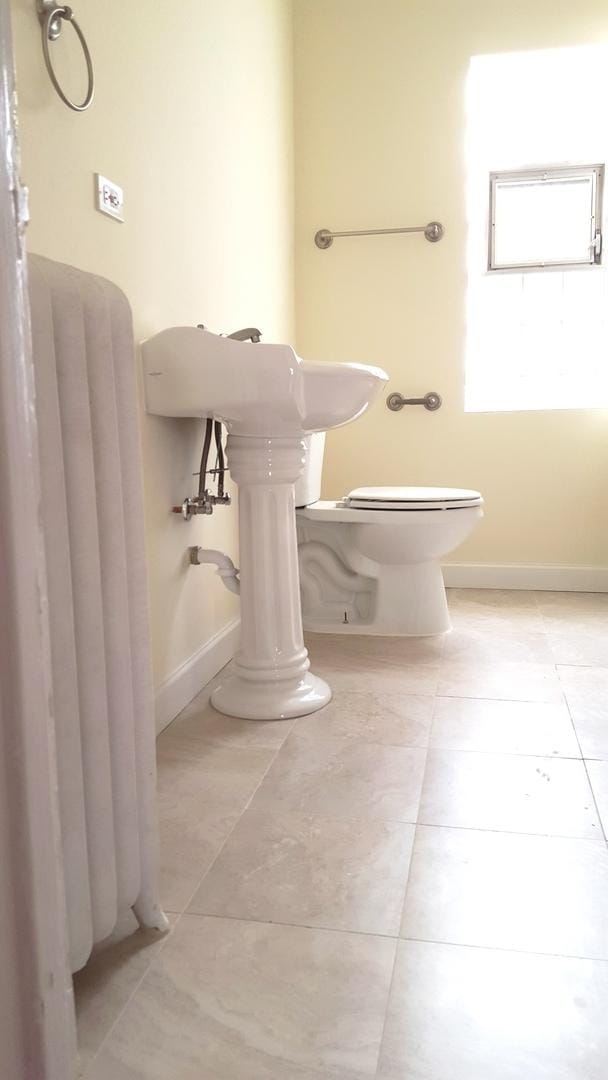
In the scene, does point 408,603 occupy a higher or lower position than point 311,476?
lower

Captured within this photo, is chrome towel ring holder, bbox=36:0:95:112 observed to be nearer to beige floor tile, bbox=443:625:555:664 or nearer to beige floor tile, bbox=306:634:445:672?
beige floor tile, bbox=306:634:445:672

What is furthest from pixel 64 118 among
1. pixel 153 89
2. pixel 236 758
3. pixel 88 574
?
pixel 236 758

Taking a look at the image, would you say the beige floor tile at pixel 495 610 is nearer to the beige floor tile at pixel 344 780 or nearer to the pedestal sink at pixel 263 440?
the pedestal sink at pixel 263 440

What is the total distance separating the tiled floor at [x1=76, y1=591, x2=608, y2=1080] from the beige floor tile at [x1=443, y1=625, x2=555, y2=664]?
1.10 ft

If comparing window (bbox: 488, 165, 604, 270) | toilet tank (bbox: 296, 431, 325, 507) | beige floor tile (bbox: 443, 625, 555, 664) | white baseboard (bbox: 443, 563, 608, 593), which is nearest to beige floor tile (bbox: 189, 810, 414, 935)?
beige floor tile (bbox: 443, 625, 555, 664)

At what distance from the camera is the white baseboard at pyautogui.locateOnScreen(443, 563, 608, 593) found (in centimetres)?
319

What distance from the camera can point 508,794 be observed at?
56.9 inches

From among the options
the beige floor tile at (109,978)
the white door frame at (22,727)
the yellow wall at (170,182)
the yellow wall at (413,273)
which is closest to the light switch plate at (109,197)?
the yellow wall at (170,182)

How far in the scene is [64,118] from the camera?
4.44 ft

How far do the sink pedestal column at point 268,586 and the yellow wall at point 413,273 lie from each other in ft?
4.89

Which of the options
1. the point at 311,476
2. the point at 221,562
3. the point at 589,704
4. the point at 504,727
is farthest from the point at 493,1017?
the point at 311,476

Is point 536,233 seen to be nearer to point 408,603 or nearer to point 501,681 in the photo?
point 408,603

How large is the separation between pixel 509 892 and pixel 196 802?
562mm

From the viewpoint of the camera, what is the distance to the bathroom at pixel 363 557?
0.92 metres
